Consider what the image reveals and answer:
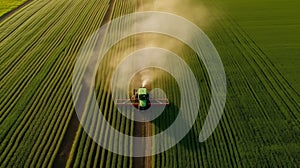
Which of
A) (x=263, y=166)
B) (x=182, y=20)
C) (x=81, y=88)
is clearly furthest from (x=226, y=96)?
(x=182, y=20)

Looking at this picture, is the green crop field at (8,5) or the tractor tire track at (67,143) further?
the green crop field at (8,5)

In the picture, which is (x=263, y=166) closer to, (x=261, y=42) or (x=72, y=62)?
(x=261, y=42)

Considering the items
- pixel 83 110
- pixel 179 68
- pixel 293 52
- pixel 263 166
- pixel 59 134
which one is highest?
pixel 293 52

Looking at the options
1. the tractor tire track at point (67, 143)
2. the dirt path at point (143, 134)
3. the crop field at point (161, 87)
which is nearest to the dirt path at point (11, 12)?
the crop field at point (161, 87)

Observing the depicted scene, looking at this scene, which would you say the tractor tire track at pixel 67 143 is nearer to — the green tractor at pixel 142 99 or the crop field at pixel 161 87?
the crop field at pixel 161 87

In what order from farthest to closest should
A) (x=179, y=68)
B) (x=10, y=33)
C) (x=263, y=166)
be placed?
1. (x=10, y=33)
2. (x=179, y=68)
3. (x=263, y=166)

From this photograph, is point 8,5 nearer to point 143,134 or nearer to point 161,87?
point 161,87

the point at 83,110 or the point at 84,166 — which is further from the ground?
the point at 83,110

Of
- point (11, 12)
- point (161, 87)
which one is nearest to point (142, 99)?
point (161, 87)
